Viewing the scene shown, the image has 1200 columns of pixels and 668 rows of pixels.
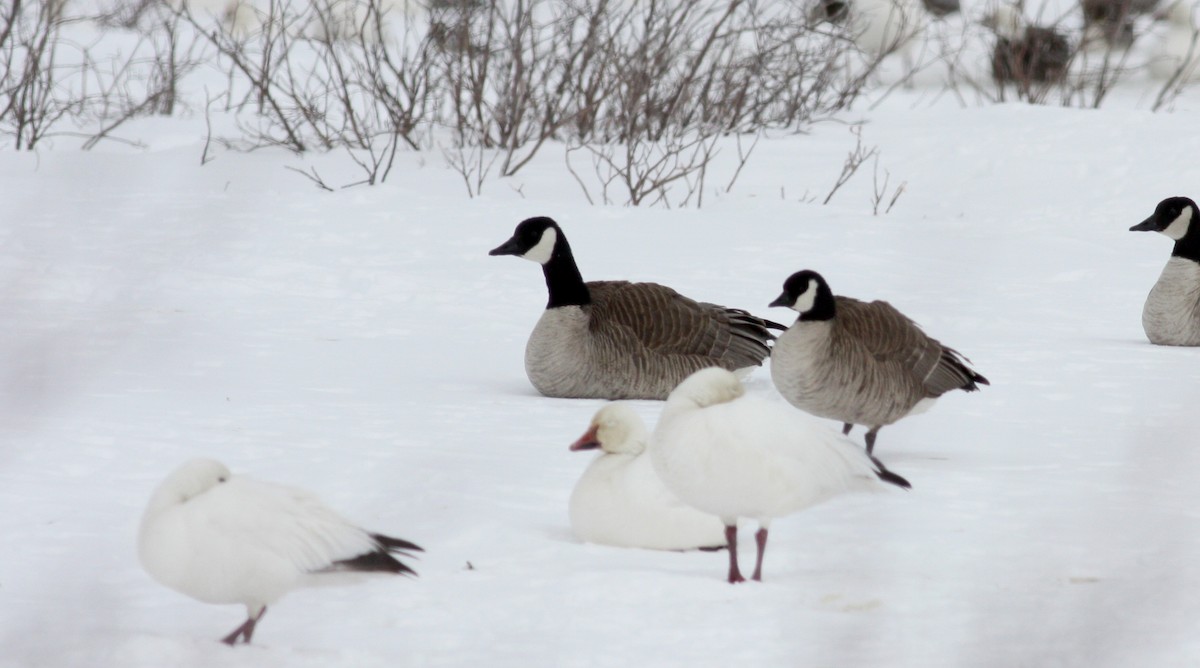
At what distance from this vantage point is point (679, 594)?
151 inches

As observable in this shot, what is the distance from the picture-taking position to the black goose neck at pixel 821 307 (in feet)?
17.5

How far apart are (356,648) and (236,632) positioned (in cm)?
28

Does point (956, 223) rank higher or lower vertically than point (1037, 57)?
lower

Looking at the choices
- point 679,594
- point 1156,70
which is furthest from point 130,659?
point 1156,70

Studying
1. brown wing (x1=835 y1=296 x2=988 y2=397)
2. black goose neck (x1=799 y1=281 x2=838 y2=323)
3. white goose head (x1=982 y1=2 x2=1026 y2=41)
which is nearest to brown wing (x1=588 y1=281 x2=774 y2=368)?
brown wing (x1=835 y1=296 x2=988 y2=397)

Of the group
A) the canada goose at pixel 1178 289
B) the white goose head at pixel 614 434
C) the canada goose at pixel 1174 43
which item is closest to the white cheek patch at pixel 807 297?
the white goose head at pixel 614 434

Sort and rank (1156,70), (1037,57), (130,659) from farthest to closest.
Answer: (1156,70) < (1037,57) < (130,659)

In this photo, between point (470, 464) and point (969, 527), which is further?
point (470, 464)

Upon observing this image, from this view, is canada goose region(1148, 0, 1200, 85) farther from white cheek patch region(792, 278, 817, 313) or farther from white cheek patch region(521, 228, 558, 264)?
white cheek patch region(792, 278, 817, 313)

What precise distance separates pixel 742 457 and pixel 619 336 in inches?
126

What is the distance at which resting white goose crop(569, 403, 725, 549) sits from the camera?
169 inches

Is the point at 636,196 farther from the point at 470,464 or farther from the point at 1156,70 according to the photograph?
the point at 1156,70

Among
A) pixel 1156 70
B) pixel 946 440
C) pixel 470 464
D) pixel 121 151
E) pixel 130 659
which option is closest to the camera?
pixel 130 659

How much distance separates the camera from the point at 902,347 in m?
5.62
